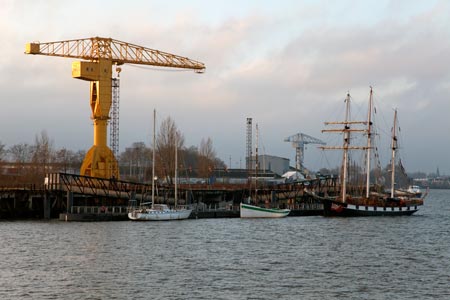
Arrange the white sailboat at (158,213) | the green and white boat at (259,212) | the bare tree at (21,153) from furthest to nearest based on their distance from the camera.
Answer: the bare tree at (21,153) → the green and white boat at (259,212) → the white sailboat at (158,213)

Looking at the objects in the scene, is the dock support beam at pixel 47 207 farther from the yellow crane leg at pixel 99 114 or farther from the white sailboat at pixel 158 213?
the white sailboat at pixel 158 213

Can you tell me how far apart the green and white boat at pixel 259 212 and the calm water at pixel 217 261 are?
36.0 feet

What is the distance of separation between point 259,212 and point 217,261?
4162 cm

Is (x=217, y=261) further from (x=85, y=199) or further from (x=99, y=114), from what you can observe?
(x=99, y=114)

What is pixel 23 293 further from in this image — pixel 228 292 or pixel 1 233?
pixel 1 233

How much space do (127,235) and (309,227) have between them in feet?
73.6

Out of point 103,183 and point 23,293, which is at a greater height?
point 103,183

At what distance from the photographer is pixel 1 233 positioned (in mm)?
68562

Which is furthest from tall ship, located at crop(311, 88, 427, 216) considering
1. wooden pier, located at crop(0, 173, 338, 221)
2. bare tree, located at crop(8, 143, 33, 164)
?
bare tree, located at crop(8, 143, 33, 164)

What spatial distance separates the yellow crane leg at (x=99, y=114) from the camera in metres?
90.6

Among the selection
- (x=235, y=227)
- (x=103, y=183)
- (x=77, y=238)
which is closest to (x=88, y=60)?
(x=103, y=183)

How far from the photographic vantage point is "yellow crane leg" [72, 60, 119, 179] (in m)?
90.6

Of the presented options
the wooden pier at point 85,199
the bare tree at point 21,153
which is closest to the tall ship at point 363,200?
the wooden pier at point 85,199

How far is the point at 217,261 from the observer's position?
5194cm
